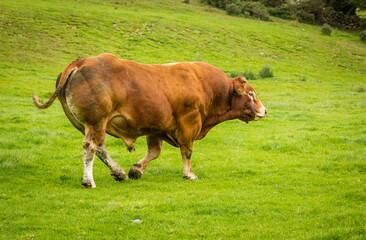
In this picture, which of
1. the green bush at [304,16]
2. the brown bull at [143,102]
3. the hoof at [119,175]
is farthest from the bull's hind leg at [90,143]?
the green bush at [304,16]

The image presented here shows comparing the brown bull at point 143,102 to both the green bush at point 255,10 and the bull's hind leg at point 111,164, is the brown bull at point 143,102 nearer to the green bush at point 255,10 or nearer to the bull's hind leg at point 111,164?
the bull's hind leg at point 111,164

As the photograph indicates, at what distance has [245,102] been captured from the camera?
1181cm

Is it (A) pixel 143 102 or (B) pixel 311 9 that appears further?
(B) pixel 311 9

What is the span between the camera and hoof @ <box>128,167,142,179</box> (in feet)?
33.7

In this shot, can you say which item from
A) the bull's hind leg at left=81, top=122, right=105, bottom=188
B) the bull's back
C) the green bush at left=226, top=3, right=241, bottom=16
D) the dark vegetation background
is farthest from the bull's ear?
the dark vegetation background

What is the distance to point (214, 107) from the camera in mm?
11586

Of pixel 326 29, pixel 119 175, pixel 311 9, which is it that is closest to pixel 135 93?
pixel 119 175

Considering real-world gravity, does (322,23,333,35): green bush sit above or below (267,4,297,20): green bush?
below

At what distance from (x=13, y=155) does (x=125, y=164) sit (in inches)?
114

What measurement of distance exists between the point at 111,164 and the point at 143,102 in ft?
5.16

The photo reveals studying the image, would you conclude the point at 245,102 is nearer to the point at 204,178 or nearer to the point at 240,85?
the point at 240,85

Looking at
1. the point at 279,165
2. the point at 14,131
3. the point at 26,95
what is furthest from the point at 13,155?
the point at 26,95

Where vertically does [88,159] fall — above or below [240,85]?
below

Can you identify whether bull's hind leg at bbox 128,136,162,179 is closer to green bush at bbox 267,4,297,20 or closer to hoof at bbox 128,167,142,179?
hoof at bbox 128,167,142,179
